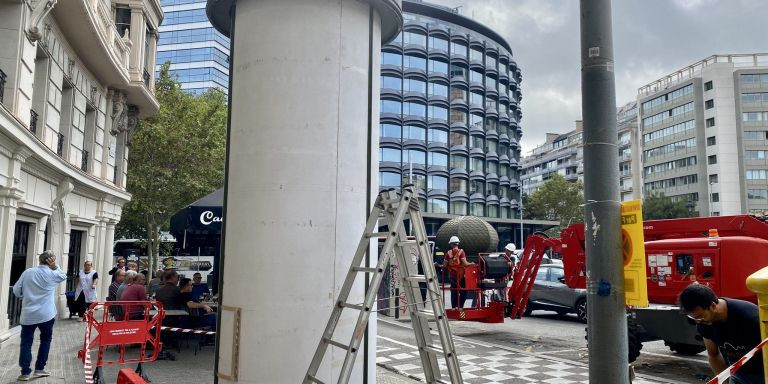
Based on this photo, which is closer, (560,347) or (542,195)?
(560,347)

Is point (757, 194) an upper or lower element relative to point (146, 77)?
upper

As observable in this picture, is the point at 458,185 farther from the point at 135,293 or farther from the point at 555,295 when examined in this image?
the point at 135,293

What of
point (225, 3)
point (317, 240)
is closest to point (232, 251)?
point (317, 240)

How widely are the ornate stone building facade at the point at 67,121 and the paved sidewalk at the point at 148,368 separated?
1490mm

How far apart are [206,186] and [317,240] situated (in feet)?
85.1

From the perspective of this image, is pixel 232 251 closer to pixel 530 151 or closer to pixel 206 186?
pixel 206 186

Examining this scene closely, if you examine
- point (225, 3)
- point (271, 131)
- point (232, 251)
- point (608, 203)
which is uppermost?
point (225, 3)

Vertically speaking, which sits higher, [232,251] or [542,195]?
[542,195]

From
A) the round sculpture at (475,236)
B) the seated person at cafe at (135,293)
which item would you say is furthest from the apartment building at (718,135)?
the seated person at cafe at (135,293)

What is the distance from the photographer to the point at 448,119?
70.5 m

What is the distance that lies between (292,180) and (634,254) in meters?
2.99

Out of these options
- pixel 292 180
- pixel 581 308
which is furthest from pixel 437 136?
pixel 292 180

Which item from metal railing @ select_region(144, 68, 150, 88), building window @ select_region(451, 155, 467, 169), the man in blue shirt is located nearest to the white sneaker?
the man in blue shirt

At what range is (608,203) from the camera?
4273 millimetres
